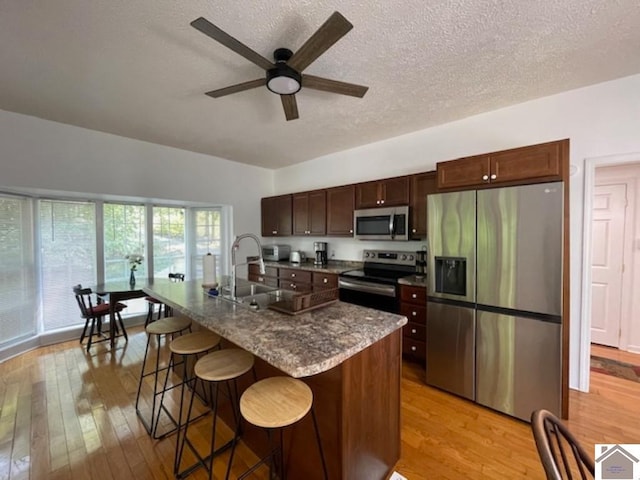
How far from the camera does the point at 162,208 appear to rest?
180 inches

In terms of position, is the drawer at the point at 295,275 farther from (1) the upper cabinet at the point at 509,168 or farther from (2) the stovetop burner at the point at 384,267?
(1) the upper cabinet at the point at 509,168

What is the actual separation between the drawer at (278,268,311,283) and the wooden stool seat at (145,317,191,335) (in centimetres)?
192

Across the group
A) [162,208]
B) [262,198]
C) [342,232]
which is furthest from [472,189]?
[162,208]

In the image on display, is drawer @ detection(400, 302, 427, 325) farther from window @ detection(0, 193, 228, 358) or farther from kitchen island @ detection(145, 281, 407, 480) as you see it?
window @ detection(0, 193, 228, 358)

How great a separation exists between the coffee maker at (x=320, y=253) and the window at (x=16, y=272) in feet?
12.5

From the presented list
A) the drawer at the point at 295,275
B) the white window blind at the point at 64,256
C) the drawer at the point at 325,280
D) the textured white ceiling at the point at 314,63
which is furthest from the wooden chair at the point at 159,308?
the textured white ceiling at the point at 314,63

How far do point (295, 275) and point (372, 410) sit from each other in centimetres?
284

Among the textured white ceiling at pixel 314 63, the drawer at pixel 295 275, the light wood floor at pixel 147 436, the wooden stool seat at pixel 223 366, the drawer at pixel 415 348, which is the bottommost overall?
the light wood floor at pixel 147 436

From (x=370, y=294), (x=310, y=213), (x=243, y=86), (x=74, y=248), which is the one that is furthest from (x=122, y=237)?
(x=370, y=294)

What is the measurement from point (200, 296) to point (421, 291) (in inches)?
83.4

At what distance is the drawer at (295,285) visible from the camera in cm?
399

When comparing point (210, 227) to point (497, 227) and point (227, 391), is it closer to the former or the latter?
point (227, 391)

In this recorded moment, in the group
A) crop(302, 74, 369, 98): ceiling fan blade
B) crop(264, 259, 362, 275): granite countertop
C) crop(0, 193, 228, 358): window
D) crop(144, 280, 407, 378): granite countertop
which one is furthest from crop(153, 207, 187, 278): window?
crop(302, 74, 369, 98): ceiling fan blade

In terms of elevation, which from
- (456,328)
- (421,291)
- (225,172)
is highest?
(225,172)
